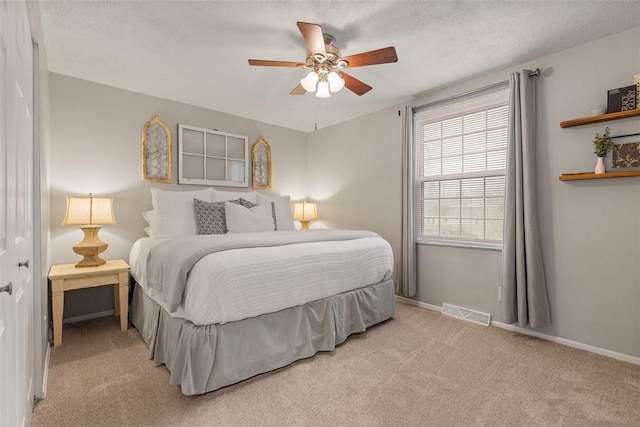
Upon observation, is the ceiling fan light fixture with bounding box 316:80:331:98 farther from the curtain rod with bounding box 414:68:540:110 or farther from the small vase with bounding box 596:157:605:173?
the small vase with bounding box 596:157:605:173

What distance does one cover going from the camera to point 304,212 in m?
4.48

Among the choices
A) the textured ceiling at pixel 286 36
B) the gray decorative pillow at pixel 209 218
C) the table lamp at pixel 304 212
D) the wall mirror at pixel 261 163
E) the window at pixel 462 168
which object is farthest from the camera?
Answer: the table lamp at pixel 304 212

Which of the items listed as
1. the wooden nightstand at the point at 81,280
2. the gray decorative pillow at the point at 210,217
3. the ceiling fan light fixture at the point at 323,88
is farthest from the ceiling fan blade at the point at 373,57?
the wooden nightstand at the point at 81,280

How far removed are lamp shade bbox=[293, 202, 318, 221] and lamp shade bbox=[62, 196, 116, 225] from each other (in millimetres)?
2310

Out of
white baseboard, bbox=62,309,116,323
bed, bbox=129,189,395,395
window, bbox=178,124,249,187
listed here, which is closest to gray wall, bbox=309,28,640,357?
bed, bbox=129,189,395,395

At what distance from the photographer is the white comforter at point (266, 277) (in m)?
1.75

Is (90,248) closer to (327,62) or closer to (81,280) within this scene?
(81,280)

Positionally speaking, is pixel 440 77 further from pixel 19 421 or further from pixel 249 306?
pixel 19 421

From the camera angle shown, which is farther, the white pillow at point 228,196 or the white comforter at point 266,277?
the white pillow at point 228,196

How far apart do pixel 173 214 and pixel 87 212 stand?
26.9 inches

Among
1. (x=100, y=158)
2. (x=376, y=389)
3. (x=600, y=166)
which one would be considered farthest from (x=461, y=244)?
(x=100, y=158)

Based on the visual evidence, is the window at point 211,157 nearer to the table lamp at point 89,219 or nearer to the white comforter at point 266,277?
the table lamp at point 89,219

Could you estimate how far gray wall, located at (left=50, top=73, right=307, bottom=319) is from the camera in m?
2.90

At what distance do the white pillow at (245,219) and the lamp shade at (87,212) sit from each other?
3.36ft
